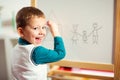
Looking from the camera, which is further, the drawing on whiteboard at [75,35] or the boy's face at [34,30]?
the drawing on whiteboard at [75,35]

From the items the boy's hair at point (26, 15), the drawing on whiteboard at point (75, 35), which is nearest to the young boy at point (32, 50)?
the boy's hair at point (26, 15)

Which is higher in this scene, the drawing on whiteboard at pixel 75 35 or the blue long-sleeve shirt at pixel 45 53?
the drawing on whiteboard at pixel 75 35

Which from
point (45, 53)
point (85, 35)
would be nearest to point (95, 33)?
point (85, 35)

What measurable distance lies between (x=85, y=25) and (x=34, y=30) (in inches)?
12.6

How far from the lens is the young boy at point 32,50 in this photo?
3.69 feet

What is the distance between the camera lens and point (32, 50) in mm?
1121

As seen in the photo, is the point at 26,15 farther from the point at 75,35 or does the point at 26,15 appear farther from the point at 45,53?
the point at 75,35

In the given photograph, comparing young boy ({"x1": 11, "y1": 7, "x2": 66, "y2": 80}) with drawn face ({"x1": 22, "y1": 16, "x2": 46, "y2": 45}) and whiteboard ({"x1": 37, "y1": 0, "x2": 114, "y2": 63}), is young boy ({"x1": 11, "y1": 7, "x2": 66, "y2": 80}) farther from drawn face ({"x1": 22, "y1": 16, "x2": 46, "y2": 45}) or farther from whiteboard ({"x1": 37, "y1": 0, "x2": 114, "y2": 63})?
whiteboard ({"x1": 37, "y1": 0, "x2": 114, "y2": 63})

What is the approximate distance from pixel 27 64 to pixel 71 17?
0.39m

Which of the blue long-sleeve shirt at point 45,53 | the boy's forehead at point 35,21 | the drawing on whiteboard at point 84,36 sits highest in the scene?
the boy's forehead at point 35,21

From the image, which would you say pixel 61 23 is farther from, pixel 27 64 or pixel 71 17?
pixel 27 64

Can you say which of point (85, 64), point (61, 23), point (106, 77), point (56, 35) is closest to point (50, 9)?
point (61, 23)

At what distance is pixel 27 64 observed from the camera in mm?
1145

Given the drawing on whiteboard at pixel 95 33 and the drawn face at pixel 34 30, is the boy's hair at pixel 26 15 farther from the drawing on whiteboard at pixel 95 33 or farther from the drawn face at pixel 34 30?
the drawing on whiteboard at pixel 95 33
